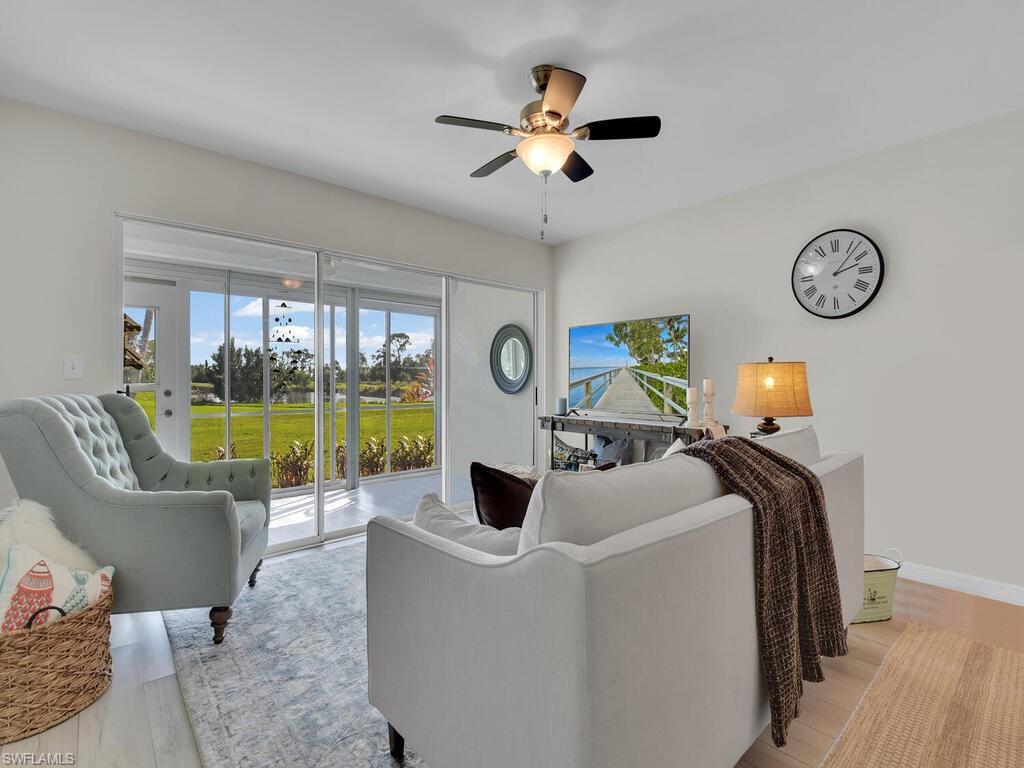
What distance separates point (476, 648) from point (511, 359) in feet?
12.7

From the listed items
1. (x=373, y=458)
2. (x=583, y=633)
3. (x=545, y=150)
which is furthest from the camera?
(x=373, y=458)

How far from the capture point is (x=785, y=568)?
133cm

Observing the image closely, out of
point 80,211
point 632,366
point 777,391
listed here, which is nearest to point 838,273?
point 777,391

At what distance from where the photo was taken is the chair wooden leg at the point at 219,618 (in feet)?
6.70

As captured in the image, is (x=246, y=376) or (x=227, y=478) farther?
(x=246, y=376)

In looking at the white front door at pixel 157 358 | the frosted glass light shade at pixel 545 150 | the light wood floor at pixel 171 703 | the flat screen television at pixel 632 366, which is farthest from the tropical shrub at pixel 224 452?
the flat screen television at pixel 632 366

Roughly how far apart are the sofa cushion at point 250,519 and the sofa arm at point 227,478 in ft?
0.34

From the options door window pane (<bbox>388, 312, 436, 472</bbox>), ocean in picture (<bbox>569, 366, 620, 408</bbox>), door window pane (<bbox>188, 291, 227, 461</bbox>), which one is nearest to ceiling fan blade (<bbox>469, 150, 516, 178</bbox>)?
door window pane (<bbox>388, 312, 436, 472</bbox>)

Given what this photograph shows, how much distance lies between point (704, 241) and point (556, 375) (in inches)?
72.4

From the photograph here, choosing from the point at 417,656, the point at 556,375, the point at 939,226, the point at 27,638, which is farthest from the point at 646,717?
the point at 556,375

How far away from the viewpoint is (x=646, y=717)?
0.95 meters

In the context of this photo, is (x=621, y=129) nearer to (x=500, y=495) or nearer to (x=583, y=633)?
(x=500, y=495)

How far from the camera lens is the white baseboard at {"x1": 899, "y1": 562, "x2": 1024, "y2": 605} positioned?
2.53 meters

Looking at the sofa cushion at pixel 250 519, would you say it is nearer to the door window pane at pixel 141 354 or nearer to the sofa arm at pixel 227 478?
the sofa arm at pixel 227 478
